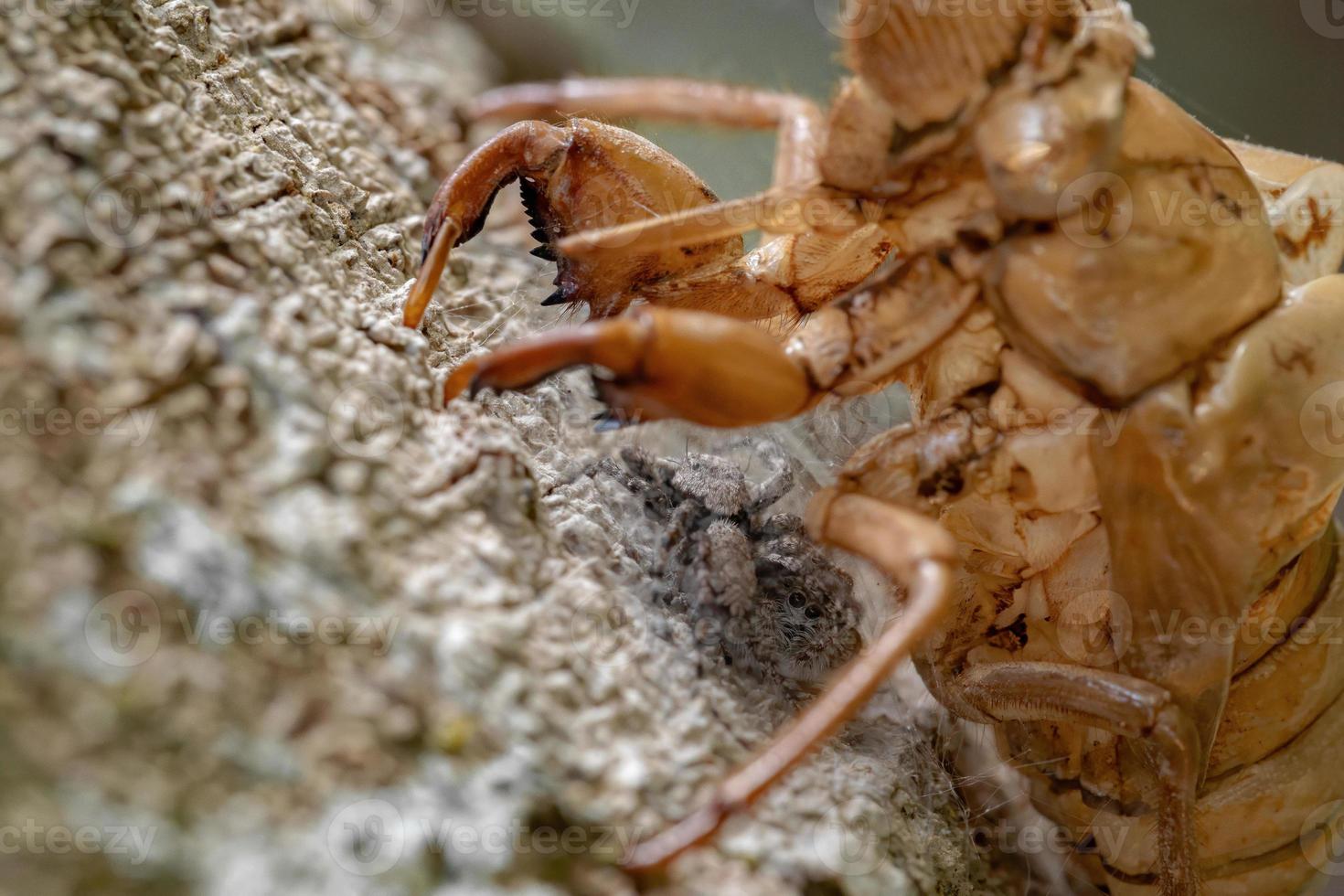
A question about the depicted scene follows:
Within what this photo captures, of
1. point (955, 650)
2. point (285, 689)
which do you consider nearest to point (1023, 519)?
point (955, 650)

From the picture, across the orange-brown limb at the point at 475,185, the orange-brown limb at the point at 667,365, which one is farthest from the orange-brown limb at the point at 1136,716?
the orange-brown limb at the point at 475,185

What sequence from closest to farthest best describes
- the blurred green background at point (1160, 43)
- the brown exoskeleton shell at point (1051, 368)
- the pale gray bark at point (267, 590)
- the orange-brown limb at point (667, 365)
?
the pale gray bark at point (267, 590)
the orange-brown limb at point (667, 365)
the brown exoskeleton shell at point (1051, 368)
the blurred green background at point (1160, 43)

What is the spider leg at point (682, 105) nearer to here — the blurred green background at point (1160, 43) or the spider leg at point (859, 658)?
the blurred green background at point (1160, 43)

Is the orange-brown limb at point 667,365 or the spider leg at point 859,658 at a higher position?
the orange-brown limb at point 667,365

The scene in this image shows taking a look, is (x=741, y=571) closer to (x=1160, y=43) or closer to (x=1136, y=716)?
(x=1136, y=716)

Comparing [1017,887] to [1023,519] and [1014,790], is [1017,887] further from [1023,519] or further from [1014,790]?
[1023,519]

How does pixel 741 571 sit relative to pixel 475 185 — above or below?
below

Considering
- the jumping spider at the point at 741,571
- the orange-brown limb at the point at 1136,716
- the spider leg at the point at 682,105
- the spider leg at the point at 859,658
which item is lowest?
the orange-brown limb at the point at 1136,716

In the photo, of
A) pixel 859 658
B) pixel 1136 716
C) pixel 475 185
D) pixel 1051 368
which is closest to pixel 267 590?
pixel 859 658
